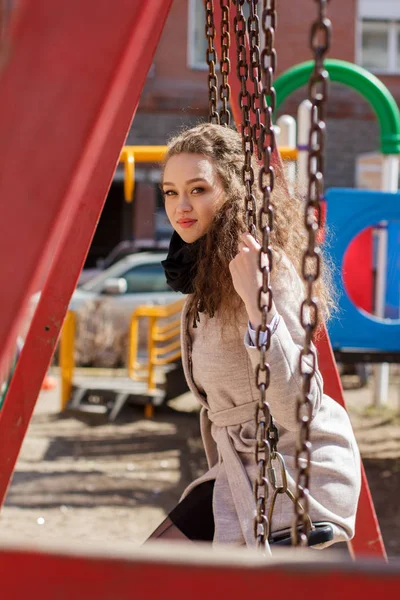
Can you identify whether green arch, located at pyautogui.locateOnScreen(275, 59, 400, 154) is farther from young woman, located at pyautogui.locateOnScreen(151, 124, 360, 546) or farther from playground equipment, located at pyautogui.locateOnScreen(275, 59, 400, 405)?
young woman, located at pyautogui.locateOnScreen(151, 124, 360, 546)

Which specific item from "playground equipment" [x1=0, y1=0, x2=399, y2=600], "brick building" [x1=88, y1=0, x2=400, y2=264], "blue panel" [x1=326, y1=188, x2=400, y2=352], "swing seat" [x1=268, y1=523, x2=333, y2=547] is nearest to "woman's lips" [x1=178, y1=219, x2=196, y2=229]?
"swing seat" [x1=268, y1=523, x2=333, y2=547]

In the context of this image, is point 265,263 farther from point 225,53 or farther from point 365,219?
point 365,219

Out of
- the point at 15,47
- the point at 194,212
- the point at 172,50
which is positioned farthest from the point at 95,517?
the point at 172,50

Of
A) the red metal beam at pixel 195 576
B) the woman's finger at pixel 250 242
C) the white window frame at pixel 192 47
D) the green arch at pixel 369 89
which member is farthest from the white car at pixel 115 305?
the red metal beam at pixel 195 576

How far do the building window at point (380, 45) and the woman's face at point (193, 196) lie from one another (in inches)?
648

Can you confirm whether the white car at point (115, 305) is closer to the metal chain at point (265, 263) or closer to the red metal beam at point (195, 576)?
the metal chain at point (265, 263)

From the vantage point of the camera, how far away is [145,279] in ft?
31.2

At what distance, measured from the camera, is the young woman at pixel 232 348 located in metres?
1.82

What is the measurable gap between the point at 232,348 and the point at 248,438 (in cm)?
21

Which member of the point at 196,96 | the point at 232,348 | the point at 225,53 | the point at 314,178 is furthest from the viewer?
the point at 196,96

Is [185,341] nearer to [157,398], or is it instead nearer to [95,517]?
[95,517]

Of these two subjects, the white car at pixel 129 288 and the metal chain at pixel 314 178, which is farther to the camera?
the white car at pixel 129 288

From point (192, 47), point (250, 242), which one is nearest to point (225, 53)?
point (250, 242)

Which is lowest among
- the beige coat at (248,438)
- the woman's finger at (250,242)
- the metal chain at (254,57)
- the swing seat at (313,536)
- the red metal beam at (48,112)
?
the swing seat at (313,536)
